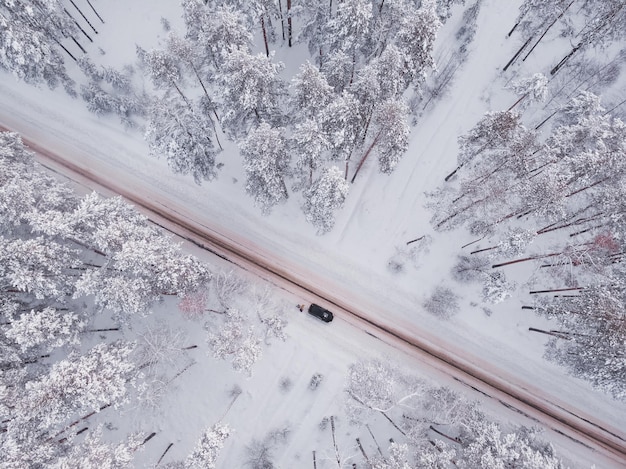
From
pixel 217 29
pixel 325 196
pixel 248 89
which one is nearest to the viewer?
pixel 248 89

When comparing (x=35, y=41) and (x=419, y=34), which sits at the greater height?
(x=419, y=34)

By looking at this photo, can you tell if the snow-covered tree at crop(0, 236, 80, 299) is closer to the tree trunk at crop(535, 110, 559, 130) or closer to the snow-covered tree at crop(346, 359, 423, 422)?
the snow-covered tree at crop(346, 359, 423, 422)

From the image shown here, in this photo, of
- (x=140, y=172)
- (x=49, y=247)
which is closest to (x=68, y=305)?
(x=49, y=247)

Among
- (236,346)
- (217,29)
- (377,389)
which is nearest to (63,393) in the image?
(236,346)

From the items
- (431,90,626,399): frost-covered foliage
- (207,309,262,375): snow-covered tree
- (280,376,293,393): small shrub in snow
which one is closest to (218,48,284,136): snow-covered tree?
(431,90,626,399): frost-covered foliage

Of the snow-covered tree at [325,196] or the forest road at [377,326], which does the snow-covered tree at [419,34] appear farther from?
the forest road at [377,326]

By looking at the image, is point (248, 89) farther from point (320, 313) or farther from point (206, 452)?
point (206, 452)
